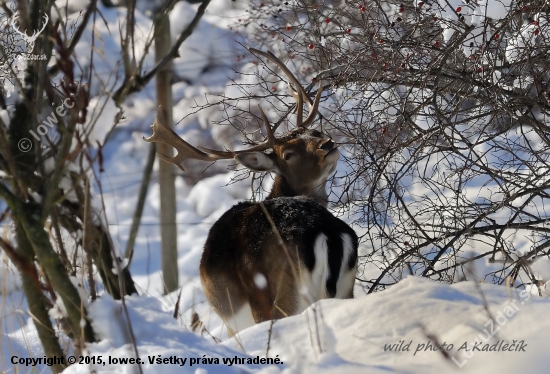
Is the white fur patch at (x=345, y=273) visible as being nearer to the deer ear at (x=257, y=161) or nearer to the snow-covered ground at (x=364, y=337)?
the snow-covered ground at (x=364, y=337)

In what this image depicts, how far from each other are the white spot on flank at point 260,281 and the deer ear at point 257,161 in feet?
5.44

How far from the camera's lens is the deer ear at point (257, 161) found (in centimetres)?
616

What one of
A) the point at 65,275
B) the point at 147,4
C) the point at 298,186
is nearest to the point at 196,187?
the point at 147,4

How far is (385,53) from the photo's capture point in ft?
18.9

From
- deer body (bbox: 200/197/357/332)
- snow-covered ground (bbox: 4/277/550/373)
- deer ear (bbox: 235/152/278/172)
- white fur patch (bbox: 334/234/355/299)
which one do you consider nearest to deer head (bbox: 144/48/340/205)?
deer ear (bbox: 235/152/278/172)

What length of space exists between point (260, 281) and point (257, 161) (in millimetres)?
1747

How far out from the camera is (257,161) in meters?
6.18

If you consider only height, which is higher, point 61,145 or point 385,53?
point 385,53

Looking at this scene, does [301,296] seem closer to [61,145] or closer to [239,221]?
[239,221]

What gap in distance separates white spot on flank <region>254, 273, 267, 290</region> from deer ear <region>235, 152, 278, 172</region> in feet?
5.44

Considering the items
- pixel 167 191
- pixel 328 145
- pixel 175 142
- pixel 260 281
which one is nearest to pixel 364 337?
pixel 260 281

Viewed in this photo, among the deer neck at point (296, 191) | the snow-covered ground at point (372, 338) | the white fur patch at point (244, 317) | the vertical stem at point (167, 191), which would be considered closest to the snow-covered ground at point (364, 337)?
the snow-covered ground at point (372, 338)

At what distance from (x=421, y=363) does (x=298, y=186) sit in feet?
12.6

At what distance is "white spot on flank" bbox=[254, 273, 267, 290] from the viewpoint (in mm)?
4637
